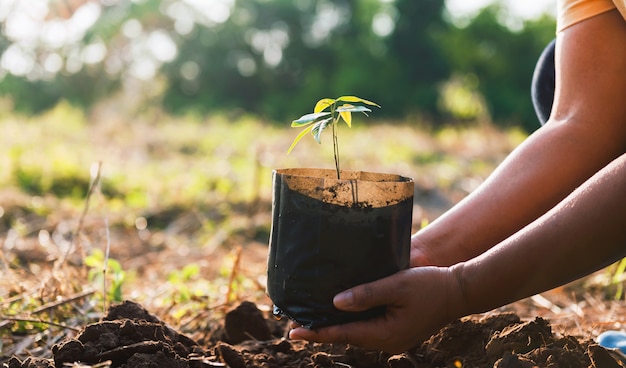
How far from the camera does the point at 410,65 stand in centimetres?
1903

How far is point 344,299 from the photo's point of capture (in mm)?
1230

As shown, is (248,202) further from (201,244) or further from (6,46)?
(6,46)

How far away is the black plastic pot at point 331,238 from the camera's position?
1240 millimetres

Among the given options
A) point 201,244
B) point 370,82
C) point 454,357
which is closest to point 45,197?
point 201,244

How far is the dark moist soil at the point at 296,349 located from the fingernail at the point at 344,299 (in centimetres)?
29

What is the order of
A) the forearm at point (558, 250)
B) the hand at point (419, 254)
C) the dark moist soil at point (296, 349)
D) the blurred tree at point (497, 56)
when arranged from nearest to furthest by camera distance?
the forearm at point (558, 250) → the dark moist soil at point (296, 349) → the hand at point (419, 254) → the blurred tree at point (497, 56)

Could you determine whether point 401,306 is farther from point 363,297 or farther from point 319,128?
point 319,128

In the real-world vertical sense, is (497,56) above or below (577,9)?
above

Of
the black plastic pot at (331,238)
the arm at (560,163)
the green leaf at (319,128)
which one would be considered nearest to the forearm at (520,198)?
the arm at (560,163)

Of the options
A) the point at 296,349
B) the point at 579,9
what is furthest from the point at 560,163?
the point at 296,349

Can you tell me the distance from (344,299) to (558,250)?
15.9 inches

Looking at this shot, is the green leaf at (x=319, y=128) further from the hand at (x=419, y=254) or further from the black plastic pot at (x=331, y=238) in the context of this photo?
the hand at (x=419, y=254)

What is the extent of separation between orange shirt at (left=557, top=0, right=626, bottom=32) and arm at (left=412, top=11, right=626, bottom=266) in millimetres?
17

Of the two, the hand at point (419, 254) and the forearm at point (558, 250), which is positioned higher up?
the forearm at point (558, 250)
